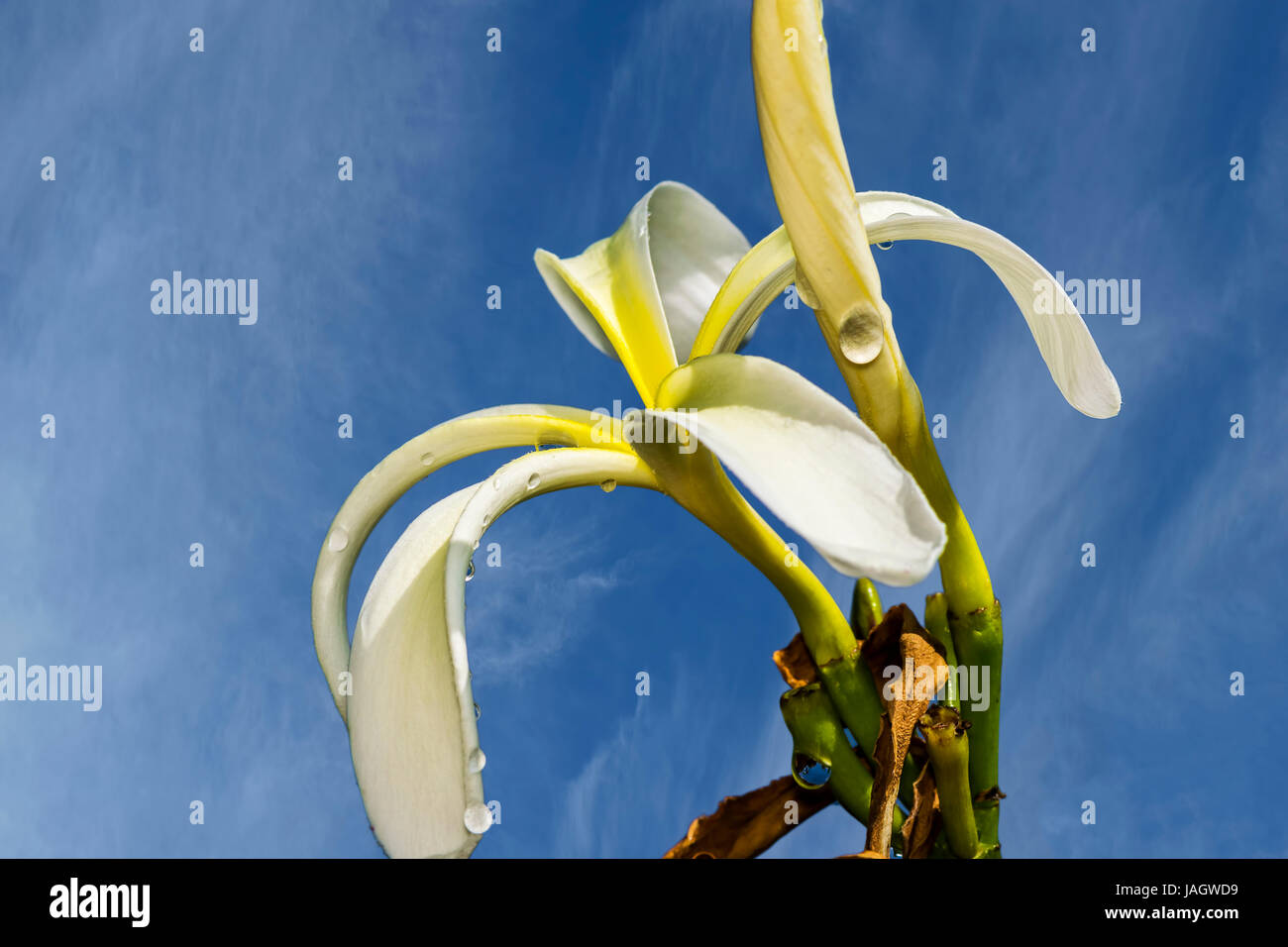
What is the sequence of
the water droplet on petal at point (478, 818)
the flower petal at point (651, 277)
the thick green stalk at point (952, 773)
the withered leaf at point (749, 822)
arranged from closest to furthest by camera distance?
the water droplet on petal at point (478, 818) < the thick green stalk at point (952, 773) < the withered leaf at point (749, 822) < the flower petal at point (651, 277)

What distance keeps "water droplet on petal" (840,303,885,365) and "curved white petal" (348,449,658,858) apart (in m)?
0.63

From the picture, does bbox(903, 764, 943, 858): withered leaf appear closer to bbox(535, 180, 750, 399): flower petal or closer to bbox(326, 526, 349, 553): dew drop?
bbox(535, 180, 750, 399): flower petal

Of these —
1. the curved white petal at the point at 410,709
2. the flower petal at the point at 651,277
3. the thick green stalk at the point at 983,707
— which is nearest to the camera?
the curved white petal at the point at 410,709

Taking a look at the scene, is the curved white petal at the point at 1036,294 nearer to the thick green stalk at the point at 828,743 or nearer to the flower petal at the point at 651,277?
the flower petal at the point at 651,277

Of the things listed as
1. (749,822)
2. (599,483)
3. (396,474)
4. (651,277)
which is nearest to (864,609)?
(749,822)

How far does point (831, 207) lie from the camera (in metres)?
1.91

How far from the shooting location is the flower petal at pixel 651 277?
2.62 meters

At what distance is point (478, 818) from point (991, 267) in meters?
1.74

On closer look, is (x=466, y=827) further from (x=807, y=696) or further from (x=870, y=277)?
(x=870, y=277)

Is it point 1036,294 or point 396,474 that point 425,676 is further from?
point 1036,294

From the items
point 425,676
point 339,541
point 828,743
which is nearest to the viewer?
point 425,676

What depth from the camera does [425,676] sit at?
2.10 m

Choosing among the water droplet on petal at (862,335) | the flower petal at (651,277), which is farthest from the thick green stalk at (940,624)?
the flower petal at (651,277)
